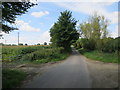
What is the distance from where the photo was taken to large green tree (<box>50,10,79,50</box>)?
1507 centimetres

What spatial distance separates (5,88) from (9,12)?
388 cm

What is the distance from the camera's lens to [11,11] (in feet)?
17.0

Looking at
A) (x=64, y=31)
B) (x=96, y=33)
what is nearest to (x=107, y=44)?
(x=96, y=33)

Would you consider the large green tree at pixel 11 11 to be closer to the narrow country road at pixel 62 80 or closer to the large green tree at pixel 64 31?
the narrow country road at pixel 62 80

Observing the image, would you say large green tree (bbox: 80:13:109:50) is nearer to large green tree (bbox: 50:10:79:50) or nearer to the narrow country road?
large green tree (bbox: 50:10:79:50)

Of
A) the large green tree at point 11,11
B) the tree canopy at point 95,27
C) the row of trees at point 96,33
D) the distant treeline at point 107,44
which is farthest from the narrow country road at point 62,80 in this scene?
the tree canopy at point 95,27

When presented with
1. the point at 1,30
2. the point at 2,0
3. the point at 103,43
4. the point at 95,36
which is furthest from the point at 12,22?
the point at 95,36

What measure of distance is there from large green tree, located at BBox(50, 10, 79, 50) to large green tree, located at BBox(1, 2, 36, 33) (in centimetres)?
954

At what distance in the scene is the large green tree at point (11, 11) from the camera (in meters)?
5.02

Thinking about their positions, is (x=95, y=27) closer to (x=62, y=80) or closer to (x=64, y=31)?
(x=64, y=31)

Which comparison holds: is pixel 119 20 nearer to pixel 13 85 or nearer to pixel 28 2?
pixel 28 2

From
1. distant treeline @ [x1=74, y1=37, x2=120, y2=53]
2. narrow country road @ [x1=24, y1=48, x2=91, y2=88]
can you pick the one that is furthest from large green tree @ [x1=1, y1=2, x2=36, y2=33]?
distant treeline @ [x1=74, y1=37, x2=120, y2=53]

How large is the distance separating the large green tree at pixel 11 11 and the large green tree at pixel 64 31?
954 cm

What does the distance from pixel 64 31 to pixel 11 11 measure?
33.8 ft
